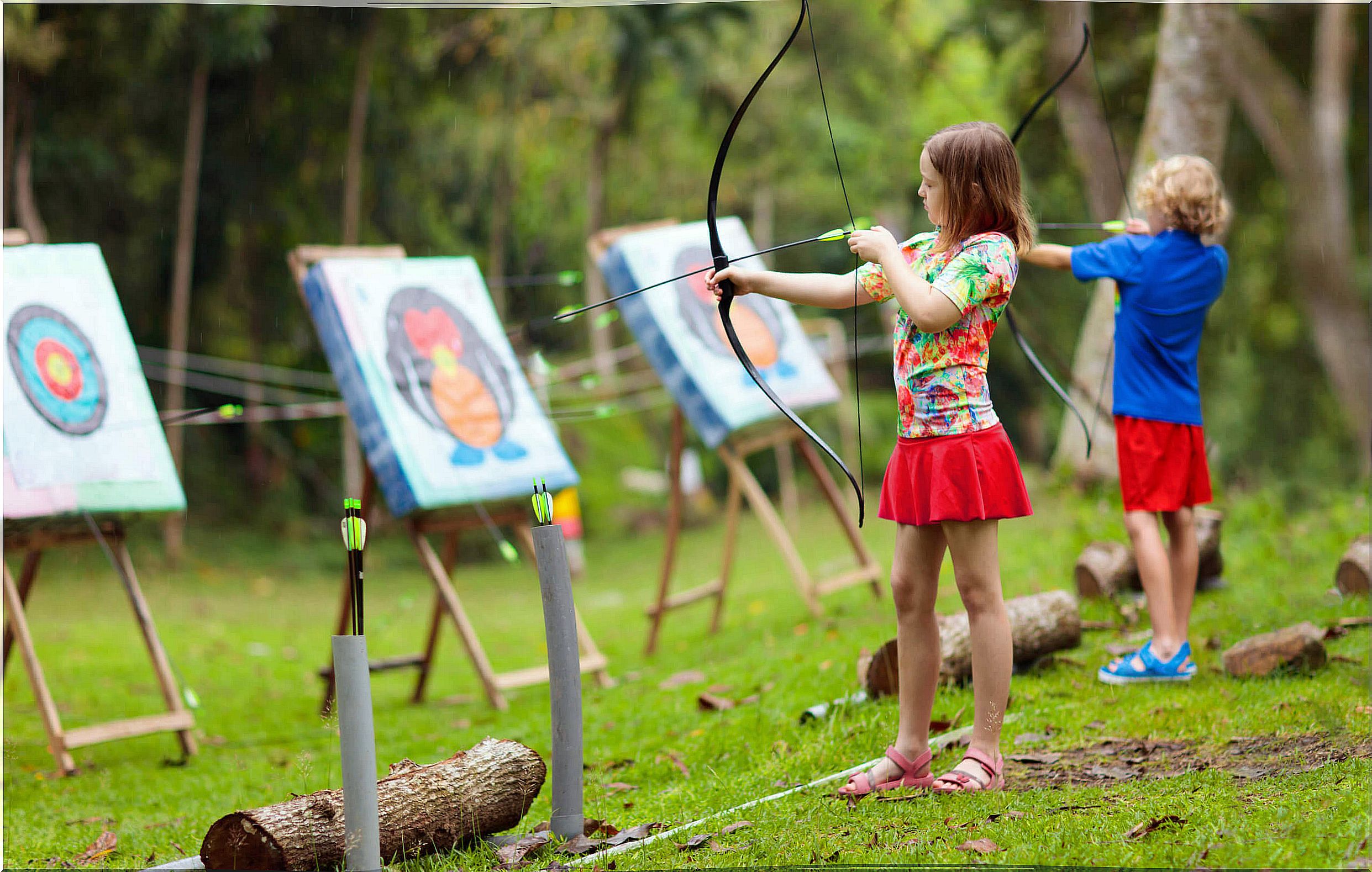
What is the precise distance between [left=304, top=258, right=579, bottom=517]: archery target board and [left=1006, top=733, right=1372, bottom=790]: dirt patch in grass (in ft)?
7.35

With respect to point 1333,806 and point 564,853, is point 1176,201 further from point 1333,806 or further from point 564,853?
point 564,853

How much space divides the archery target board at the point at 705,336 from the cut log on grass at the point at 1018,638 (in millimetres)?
1597

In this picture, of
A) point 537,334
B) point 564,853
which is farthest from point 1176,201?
point 537,334

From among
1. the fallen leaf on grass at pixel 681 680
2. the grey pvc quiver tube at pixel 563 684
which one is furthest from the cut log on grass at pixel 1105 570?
the grey pvc quiver tube at pixel 563 684

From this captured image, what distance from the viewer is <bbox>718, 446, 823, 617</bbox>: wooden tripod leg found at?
189 inches

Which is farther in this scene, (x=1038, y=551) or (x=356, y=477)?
(x=356, y=477)

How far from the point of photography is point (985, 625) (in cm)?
248

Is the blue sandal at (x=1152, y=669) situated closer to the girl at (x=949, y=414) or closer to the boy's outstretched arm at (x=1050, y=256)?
the girl at (x=949, y=414)

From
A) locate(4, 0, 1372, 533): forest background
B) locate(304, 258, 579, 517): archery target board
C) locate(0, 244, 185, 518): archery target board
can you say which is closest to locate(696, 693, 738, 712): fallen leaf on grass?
locate(304, 258, 579, 517): archery target board

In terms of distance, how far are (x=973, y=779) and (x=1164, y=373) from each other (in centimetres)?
153

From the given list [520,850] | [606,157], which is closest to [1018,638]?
[520,850]

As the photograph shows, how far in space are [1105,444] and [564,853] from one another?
5188 millimetres

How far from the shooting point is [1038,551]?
5.93 m

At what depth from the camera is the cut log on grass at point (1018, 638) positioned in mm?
3262
